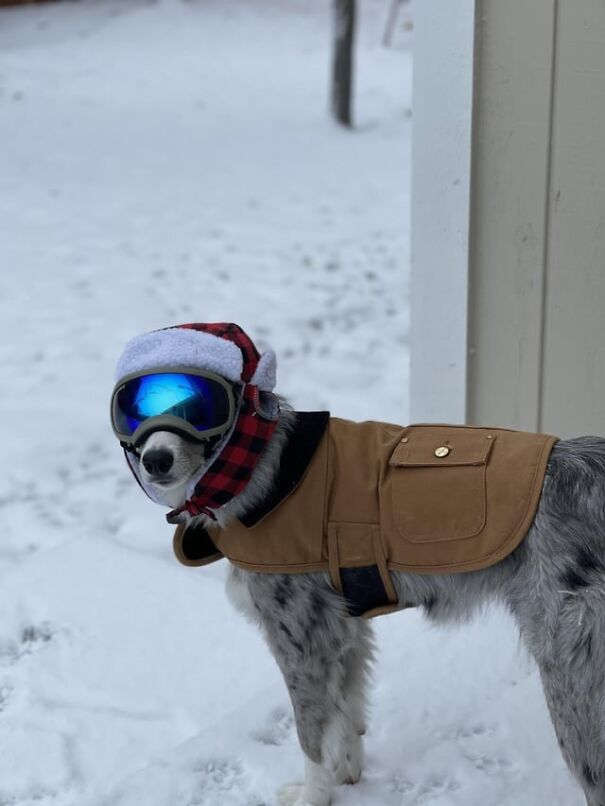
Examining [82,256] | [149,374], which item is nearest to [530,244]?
[149,374]

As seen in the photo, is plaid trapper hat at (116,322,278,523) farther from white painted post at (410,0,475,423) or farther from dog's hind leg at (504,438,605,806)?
white painted post at (410,0,475,423)

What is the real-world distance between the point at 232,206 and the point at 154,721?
6.38m

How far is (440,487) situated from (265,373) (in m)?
0.51

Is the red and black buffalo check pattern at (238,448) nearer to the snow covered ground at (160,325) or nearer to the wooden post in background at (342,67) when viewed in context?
the snow covered ground at (160,325)

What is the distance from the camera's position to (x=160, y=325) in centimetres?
654

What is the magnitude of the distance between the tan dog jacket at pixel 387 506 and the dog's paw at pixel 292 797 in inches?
22.4

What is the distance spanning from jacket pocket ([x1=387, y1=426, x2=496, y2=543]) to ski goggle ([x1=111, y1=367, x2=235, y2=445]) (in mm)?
459

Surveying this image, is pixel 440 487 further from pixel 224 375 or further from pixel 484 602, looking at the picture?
pixel 224 375

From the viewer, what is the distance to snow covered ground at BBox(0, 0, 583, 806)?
3.01 m

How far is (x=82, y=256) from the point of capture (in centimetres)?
768

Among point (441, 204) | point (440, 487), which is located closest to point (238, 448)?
point (440, 487)

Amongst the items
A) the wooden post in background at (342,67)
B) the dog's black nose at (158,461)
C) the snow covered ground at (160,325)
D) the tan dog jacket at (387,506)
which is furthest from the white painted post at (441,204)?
the wooden post in background at (342,67)

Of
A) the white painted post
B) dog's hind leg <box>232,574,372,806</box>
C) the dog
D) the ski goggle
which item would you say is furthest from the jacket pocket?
the white painted post

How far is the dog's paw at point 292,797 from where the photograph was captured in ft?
9.29
